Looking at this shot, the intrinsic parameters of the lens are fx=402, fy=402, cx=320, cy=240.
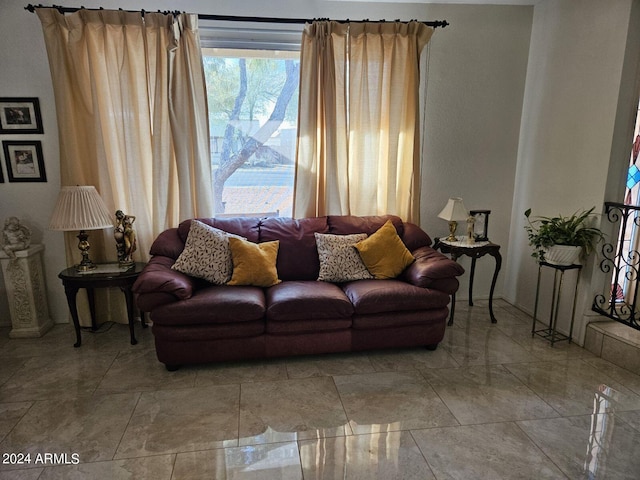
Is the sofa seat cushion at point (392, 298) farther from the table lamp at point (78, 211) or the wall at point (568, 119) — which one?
the table lamp at point (78, 211)

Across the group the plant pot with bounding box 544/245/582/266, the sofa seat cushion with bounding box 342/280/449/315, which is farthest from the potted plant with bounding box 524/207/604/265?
the sofa seat cushion with bounding box 342/280/449/315

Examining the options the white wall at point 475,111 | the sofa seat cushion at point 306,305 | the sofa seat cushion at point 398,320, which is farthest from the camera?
the white wall at point 475,111

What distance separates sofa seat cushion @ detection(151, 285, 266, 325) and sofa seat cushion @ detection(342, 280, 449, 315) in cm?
69

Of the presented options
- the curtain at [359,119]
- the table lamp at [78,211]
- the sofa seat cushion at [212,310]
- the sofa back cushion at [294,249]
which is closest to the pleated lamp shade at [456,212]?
the curtain at [359,119]

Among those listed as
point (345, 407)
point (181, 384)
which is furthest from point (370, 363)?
point (181, 384)

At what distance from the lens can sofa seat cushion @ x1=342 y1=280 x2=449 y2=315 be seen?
2.87 m

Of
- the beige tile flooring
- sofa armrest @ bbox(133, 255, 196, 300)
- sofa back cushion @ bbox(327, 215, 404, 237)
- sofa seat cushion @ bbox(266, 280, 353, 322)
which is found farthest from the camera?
sofa back cushion @ bbox(327, 215, 404, 237)

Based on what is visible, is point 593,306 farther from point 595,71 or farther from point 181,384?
point 181,384

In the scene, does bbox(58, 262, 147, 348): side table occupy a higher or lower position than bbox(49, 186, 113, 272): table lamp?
lower

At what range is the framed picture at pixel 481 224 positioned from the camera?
12.4 feet

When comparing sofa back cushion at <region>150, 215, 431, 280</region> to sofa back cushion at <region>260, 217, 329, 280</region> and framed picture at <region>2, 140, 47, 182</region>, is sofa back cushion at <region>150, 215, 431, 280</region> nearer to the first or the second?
sofa back cushion at <region>260, 217, 329, 280</region>

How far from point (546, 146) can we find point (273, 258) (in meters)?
2.59

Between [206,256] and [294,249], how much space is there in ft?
2.36

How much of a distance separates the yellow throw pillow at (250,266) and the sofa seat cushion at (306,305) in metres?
0.18
